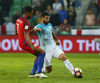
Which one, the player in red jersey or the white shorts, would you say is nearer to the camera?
the player in red jersey

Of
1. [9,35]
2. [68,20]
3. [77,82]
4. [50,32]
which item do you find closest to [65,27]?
[68,20]

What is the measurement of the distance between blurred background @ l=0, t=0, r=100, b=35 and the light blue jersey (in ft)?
32.5

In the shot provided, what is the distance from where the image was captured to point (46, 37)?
923 cm

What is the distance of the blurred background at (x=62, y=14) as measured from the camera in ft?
63.8

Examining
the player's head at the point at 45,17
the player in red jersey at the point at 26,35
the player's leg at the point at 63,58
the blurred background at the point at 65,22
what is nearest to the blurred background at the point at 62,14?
the blurred background at the point at 65,22

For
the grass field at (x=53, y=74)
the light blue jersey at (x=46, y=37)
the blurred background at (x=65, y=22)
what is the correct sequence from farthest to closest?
the blurred background at (x=65, y=22) < the light blue jersey at (x=46, y=37) < the grass field at (x=53, y=74)

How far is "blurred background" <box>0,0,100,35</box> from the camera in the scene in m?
19.5

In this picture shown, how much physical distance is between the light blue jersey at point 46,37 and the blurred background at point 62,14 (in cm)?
990

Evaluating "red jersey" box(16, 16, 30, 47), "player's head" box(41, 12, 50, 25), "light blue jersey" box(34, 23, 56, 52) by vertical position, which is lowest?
"light blue jersey" box(34, 23, 56, 52)

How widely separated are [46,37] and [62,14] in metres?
10.9

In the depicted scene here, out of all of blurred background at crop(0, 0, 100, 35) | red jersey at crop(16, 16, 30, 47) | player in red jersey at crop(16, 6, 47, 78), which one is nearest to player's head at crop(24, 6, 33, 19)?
player in red jersey at crop(16, 6, 47, 78)

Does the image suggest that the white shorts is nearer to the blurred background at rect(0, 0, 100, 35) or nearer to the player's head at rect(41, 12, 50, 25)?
the player's head at rect(41, 12, 50, 25)

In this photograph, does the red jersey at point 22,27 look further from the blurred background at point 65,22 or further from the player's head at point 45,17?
the blurred background at point 65,22

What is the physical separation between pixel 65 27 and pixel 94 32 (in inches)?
71.9
